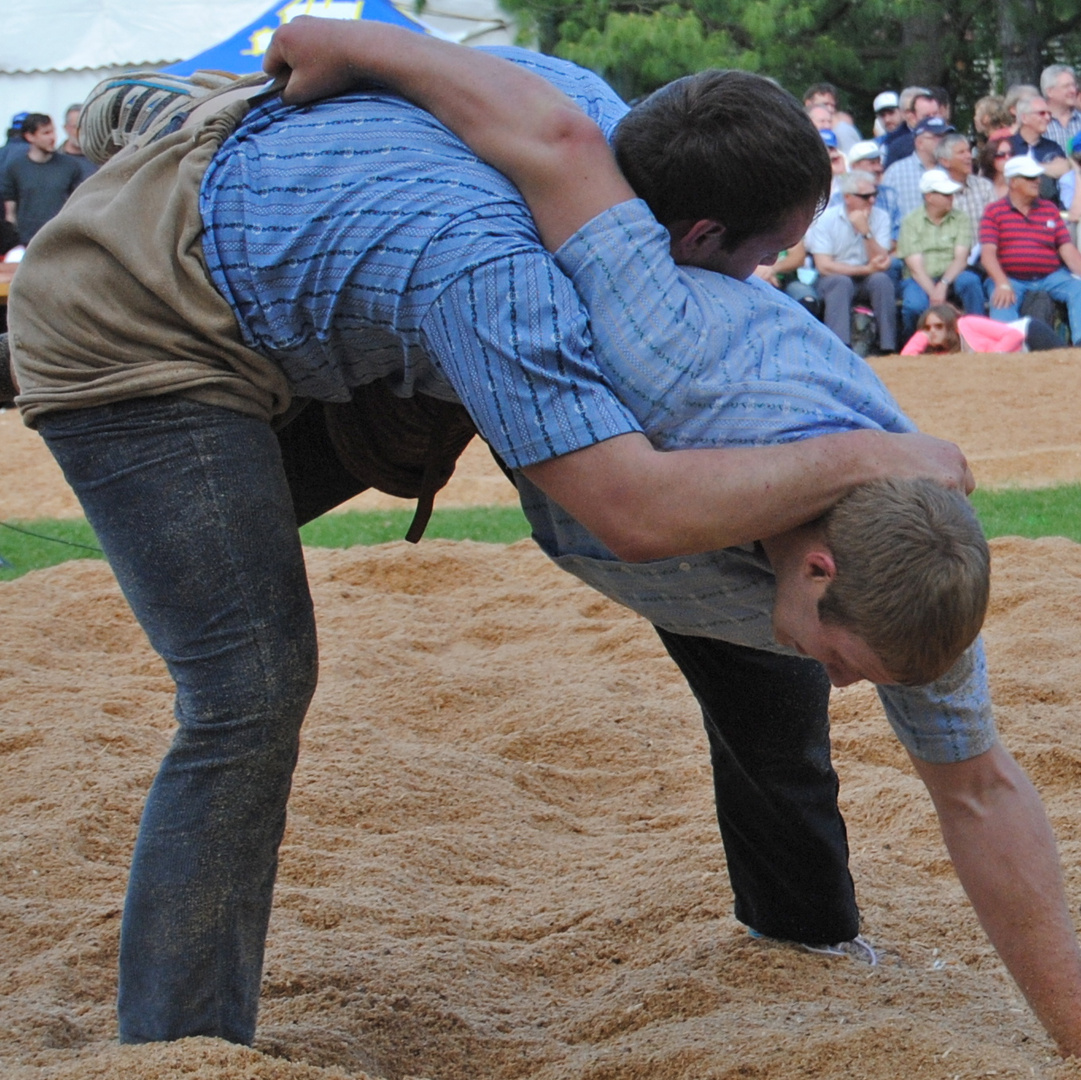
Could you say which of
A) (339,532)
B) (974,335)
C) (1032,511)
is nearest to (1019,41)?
(974,335)

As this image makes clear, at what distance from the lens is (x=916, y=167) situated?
1095 cm

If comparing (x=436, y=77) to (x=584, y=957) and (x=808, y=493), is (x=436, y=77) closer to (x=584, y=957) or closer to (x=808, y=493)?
(x=808, y=493)

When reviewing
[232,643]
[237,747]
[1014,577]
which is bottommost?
[1014,577]

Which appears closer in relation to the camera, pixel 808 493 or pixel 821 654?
pixel 808 493

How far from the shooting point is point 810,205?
201 cm

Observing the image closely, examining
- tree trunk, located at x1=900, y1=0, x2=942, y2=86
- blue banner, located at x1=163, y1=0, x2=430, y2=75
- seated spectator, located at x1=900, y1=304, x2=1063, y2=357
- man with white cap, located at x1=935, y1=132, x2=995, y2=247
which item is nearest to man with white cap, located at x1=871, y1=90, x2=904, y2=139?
man with white cap, located at x1=935, y1=132, x2=995, y2=247

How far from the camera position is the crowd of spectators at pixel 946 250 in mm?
10211

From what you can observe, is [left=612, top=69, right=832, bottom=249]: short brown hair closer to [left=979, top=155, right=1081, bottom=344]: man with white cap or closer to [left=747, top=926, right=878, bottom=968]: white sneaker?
[left=747, top=926, right=878, bottom=968]: white sneaker

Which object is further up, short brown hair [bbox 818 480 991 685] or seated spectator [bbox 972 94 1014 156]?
short brown hair [bbox 818 480 991 685]

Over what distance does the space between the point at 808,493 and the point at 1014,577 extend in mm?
3498

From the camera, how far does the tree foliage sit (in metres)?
13.1

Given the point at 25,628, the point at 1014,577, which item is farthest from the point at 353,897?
the point at 1014,577

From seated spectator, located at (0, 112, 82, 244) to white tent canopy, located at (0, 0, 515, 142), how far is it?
272 cm

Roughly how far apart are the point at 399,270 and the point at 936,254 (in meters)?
9.21
